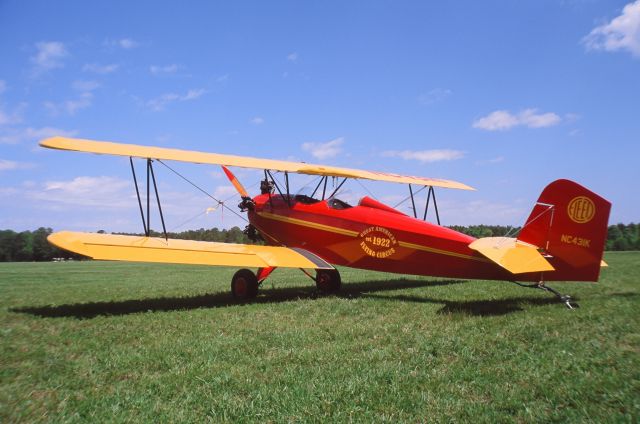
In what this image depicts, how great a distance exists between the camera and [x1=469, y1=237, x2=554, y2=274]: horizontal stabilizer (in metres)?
7.06

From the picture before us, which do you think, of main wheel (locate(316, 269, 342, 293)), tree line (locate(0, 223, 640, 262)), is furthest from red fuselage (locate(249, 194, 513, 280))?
tree line (locate(0, 223, 640, 262))

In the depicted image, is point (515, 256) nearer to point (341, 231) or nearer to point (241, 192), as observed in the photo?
point (341, 231)

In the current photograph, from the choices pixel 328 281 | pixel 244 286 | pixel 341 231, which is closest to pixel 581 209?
pixel 341 231

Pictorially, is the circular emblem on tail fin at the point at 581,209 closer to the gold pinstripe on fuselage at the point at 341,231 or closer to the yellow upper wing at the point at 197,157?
the gold pinstripe on fuselage at the point at 341,231

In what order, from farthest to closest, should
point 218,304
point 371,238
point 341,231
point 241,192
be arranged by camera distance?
point 241,192, point 341,231, point 371,238, point 218,304

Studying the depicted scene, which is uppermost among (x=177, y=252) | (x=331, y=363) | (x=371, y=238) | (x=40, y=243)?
(x=371, y=238)

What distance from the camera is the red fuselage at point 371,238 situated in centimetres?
888

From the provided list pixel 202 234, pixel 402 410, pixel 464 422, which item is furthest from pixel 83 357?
pixel 202 234

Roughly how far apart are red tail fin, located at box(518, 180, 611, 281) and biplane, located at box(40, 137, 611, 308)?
0.6 inches

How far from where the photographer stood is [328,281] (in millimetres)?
11242

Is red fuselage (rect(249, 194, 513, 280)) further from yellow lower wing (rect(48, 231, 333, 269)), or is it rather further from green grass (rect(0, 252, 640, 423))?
green grass (rect(0, 252, 640, 423))

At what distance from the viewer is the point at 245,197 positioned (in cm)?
1270

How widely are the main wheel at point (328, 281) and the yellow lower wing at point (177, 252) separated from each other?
0.78 m

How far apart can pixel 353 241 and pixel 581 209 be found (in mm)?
4544
